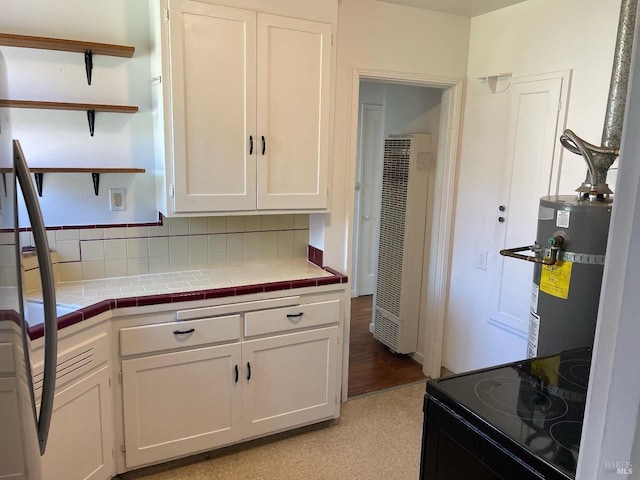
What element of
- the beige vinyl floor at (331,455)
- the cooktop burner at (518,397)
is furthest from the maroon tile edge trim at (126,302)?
the cooktop burner at (518,397)

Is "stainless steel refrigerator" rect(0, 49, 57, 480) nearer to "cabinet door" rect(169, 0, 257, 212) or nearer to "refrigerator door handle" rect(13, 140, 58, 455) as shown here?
"refrigerator door handle" rect(13, 140, 58, 455)

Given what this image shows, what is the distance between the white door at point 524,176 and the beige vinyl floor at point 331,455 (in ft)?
2.92

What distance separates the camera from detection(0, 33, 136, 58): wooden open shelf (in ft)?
6.56

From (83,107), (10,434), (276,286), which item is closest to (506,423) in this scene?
(10,434)

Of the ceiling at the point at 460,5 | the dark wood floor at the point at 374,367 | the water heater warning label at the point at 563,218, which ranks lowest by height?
the dark wood floor at the point at 374,367

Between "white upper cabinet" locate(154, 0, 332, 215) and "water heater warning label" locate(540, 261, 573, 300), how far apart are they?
124 centimetres

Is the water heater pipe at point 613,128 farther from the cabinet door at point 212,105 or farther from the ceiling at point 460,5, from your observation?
the cabinet door at point 212,105

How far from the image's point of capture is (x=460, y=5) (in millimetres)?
2701

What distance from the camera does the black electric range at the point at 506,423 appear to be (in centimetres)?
96

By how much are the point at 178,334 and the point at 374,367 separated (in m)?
1.75

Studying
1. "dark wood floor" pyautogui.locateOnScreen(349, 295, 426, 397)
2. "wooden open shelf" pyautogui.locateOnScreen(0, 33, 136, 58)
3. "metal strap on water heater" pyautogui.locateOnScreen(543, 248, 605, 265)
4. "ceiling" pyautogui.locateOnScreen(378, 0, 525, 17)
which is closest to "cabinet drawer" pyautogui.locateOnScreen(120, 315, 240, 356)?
"dark wood floor" pyautogui.locateOnScreen(349, 295, 426, 397)

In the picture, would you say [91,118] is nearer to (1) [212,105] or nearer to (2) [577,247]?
(1) [212,105]

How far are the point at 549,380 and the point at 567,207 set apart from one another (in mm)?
653

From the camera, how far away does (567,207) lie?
1629mm
